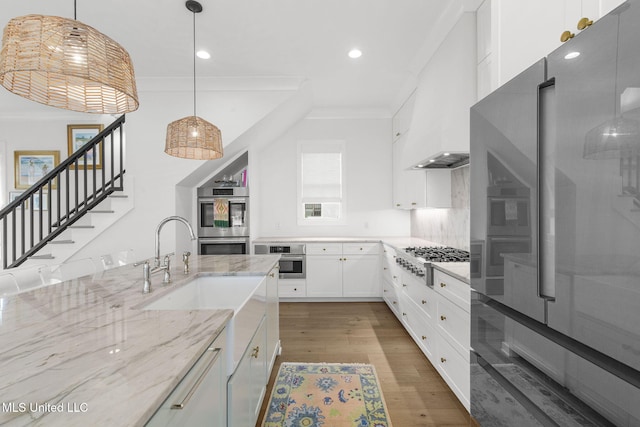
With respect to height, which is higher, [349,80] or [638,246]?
[349,80]

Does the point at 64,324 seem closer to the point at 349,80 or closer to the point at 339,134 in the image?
the point at 349,80

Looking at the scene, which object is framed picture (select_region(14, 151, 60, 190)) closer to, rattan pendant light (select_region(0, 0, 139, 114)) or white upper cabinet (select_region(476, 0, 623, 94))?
rattan pendant light (select_region(0, 0, 139, 114))

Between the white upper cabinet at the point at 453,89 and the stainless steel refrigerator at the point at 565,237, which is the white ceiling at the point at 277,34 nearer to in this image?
the white upper cabinet at the point at 453,89

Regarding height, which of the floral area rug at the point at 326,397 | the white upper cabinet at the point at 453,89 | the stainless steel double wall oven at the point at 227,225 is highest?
the white upper cabinet at the point at 453,89

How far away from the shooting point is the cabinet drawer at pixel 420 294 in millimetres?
2408

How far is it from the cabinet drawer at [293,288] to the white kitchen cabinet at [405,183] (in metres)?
1.85

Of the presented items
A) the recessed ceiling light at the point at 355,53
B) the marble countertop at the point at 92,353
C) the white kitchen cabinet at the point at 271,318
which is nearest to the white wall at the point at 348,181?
the recessed ceiling light at the point at 355,53

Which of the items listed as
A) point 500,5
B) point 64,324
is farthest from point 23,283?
point 500,5

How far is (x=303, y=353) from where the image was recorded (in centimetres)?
Answer: 276

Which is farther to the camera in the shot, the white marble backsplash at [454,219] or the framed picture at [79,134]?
the framed picture at [79,134]

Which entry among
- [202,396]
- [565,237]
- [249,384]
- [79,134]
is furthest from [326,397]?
[79,134]

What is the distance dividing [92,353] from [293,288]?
3494mm

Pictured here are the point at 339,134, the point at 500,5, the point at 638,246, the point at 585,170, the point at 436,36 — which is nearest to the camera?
the point at 638,246

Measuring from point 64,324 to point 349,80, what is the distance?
3.62 meters
